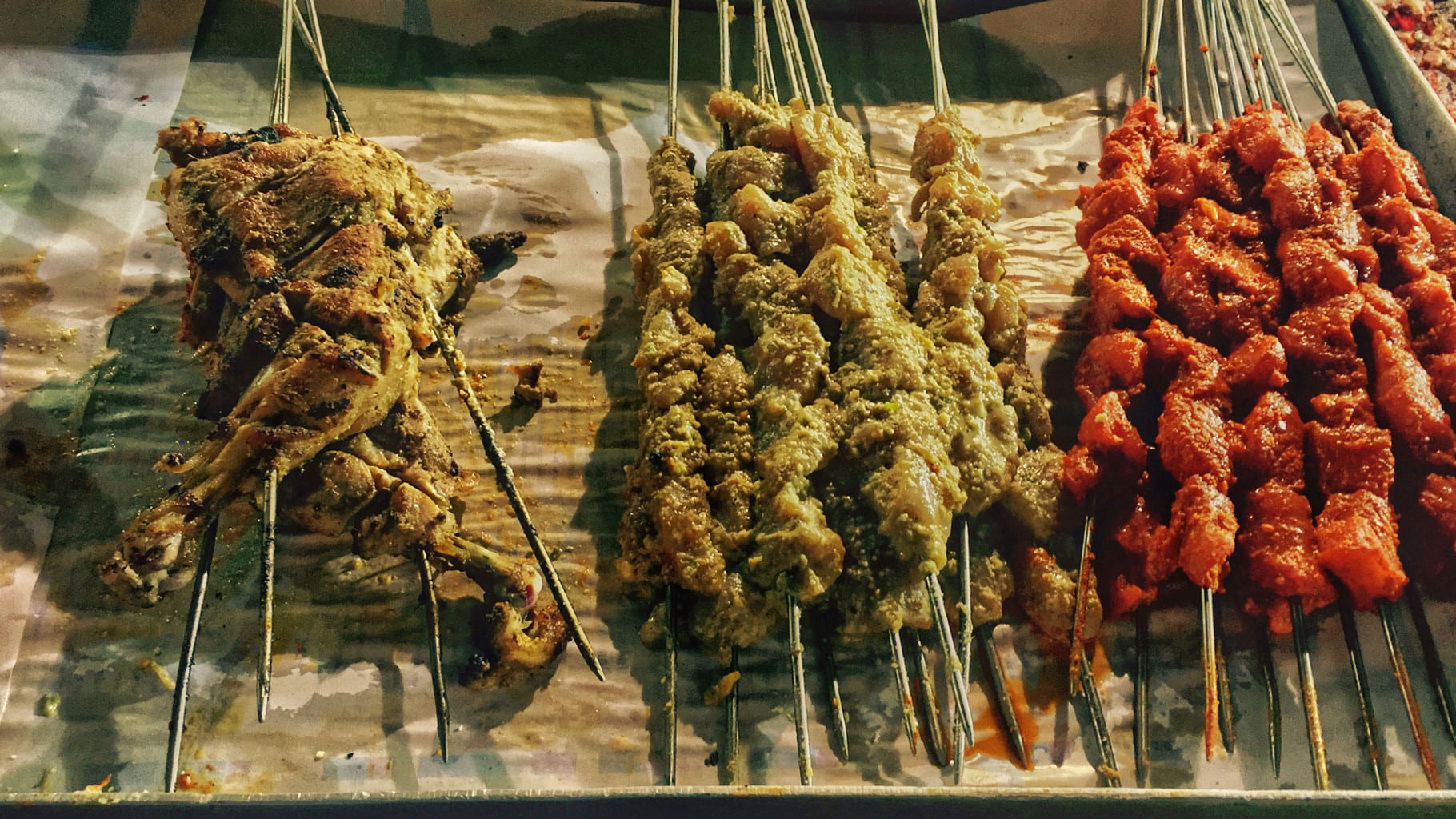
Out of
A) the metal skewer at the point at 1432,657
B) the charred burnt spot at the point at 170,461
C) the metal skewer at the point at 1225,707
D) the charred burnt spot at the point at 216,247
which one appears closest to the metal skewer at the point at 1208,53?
the metal skewer at the point at 1432,657

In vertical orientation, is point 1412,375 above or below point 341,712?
above

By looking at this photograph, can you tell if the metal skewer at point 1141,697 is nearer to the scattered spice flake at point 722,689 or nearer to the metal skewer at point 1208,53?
the scattered spice flake at point 722,689

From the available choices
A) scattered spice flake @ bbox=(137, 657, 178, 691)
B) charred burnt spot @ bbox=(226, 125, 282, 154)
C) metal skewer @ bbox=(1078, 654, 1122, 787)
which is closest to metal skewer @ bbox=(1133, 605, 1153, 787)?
metal skewer @ bbox=(1078, 654, 1122, 787)

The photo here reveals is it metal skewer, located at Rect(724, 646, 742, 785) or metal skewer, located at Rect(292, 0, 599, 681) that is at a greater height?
metal skewer, located at Rect(292, 0, 599, 681)

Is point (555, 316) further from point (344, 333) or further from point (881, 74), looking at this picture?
point (881, 74)

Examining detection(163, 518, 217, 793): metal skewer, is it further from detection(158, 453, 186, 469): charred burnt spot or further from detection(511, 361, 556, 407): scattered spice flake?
detection(511, 361, 556, 407): scattered spice flake

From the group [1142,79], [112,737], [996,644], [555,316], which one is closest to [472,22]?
[555,316]
